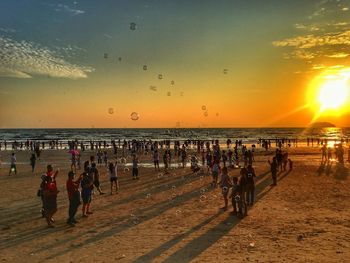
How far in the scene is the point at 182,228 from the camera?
13195 millimetres

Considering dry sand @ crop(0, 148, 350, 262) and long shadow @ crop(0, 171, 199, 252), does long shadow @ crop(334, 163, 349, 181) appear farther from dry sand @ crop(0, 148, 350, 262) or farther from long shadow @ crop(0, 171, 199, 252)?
long shadow @ crop(0, 171, 199, 252)

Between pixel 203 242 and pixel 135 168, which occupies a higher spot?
pixel 135 168

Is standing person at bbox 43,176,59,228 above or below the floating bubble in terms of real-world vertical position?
above

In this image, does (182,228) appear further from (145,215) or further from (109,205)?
(109,205)

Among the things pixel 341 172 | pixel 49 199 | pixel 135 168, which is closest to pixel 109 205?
pixel 49 199

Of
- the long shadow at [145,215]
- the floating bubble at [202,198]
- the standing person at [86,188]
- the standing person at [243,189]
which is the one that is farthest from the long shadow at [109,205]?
the standing person at [243,189]

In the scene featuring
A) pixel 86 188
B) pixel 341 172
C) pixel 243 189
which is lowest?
pixel 341 172

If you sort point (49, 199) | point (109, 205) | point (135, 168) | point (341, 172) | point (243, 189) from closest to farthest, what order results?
point (49, 199) < point (243, 189) < point (109, 205) < point (135, 168) < point (341, 172)

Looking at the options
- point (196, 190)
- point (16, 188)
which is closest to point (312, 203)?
point (196, 190)

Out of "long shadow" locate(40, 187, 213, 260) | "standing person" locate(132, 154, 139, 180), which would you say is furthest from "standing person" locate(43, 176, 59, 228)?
"standing person" locate(132, 154, 139, 180)

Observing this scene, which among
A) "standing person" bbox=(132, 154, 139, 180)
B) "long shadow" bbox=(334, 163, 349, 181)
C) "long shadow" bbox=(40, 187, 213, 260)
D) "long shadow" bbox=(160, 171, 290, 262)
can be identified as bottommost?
"long shadow" bbox=(334, 163, 349, 181)

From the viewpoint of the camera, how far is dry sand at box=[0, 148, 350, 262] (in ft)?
34.6

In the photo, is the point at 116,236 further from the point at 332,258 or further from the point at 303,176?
the point at 303,176

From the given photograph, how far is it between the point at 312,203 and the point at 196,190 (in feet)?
20.7
